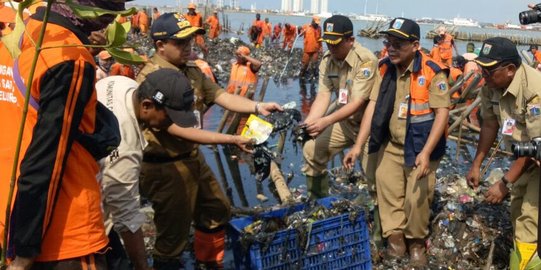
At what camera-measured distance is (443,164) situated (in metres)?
7.69

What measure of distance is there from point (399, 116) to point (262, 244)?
180 cm

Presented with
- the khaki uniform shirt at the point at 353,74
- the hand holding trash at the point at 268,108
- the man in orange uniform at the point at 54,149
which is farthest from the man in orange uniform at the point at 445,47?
the man in orange uniform at the point at 54,149

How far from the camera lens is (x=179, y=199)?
3.54 metres

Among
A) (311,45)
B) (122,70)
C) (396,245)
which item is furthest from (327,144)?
(311,45)

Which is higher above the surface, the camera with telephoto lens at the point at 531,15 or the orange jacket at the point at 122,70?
the camera with telephoto lens at the point at 531,15

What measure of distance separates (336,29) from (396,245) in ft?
6.58

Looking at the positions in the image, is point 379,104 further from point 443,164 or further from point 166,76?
point 443,164

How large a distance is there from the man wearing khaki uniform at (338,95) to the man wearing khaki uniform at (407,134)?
0.19 m

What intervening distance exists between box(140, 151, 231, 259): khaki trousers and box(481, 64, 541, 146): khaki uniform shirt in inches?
87.7

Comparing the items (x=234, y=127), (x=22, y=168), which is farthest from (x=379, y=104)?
(x=234, y=127)

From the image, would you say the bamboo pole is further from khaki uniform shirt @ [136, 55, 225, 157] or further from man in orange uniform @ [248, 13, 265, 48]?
man in orange uniform @ [248, 13, 265, 48]

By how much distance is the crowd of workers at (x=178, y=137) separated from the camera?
5.93ft

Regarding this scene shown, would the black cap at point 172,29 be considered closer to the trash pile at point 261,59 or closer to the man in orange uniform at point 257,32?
the trash pile at point 261,59

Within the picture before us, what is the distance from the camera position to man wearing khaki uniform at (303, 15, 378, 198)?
4500 millimetres
